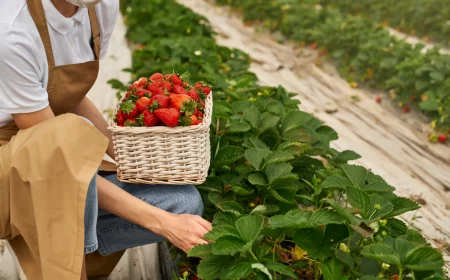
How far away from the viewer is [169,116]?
190cm

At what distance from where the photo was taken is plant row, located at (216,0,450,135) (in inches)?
178

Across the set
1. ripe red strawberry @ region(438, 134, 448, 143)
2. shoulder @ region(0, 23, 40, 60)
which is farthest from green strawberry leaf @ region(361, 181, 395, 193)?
ripe red strawberry @ region(438, 134, 448, 143)

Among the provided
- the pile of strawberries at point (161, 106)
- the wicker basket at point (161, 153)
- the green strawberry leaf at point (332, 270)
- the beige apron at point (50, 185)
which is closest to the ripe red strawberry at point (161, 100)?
the pile of strawberries at point (161, 106)

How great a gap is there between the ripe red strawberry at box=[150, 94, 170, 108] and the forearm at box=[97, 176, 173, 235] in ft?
1.01

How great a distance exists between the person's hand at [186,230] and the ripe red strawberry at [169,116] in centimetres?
30

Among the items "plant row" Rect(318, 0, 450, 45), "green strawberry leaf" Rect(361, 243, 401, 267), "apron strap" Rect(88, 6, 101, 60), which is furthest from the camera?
"plant row" Rect(318, 0, 450, 45)

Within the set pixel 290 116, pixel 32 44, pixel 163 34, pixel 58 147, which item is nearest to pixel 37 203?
pixel 58 147

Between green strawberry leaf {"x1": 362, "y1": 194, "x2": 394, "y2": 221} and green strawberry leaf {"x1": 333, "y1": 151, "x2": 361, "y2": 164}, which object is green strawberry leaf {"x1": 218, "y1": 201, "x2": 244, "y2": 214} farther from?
green strawberry leaf {"x1": 333, "y1": 151, "x2": 361, "y2": 164}

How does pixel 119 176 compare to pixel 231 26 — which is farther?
pixel 231 26

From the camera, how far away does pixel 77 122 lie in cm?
177

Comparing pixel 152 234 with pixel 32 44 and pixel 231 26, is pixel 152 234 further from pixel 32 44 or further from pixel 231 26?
pixel 231 26

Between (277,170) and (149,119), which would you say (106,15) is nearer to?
(149,119)

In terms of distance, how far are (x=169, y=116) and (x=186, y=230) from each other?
1.21ft

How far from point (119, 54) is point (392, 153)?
313 centimetres
